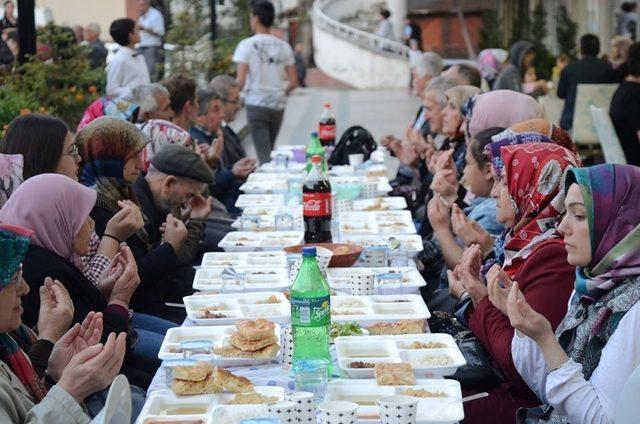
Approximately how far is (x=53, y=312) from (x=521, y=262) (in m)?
1.75

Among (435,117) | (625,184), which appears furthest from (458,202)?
(625,184)

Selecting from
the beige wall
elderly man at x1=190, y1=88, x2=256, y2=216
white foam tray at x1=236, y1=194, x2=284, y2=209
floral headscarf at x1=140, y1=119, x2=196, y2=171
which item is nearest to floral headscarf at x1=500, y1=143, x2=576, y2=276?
white foam tray at x1=236, y1=194, x2=284, y2=209

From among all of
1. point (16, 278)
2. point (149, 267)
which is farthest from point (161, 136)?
point (16, 278)

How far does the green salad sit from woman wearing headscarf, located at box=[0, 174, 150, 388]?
874 mm

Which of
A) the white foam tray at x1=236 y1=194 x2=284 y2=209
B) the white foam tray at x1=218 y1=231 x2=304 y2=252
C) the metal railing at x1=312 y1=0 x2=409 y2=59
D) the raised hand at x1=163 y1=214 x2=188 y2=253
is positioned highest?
the raised hand at x1=163 y1=214 x2=188 y2=253

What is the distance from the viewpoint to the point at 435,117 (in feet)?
29.0

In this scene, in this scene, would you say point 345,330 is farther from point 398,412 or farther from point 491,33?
point 491,33

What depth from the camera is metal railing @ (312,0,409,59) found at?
33500mm

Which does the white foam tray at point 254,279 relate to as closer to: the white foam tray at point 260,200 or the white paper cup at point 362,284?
the white paper cup at point 362,284

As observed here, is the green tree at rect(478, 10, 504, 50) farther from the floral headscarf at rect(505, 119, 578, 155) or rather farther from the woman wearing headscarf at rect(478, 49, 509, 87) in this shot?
the floral headscarf at rect(505, 119, 578, 155)

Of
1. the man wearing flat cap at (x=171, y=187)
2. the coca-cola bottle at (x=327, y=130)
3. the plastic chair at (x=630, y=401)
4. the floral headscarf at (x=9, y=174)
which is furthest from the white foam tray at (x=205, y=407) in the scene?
the coca-cola bottle at (x=327, y=130)

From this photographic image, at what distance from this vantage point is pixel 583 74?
1381 cm

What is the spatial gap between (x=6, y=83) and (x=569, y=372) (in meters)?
7.96

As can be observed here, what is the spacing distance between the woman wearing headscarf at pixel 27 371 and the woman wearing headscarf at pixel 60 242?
79 centimetres
